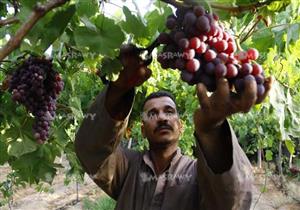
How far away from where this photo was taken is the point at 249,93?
1032 mm

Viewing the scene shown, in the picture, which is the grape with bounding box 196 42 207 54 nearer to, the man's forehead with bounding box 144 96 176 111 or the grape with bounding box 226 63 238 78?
the grape with bounding box 226 63 238 78

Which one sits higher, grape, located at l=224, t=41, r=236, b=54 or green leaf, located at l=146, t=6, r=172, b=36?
green leaf, located at l=146, t=6, r=172, b=36

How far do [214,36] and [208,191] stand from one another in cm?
61

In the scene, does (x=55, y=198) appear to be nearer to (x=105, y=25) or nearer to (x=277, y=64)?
(x=277, y=64)

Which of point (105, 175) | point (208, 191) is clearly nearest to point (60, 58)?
point (105, 175)

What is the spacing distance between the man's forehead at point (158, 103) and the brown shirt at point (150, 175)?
238mm

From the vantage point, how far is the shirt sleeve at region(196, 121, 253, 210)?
139 cm

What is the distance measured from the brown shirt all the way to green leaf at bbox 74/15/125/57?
18 centimetres

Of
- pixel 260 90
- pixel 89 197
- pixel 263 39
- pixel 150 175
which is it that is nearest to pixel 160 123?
pixel 150 175

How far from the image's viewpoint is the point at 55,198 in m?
11.6

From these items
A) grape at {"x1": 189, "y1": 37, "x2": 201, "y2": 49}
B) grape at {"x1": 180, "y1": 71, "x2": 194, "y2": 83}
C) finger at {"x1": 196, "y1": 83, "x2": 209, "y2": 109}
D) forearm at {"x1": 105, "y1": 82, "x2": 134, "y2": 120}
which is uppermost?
grape at {"x1": 189, "y1": 37, "x2": 201, "y2": 49}

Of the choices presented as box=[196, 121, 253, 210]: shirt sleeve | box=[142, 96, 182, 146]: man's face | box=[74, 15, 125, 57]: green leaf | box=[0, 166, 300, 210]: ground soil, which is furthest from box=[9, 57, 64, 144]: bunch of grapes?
box=[0, 166, 300, 210]: ground soil

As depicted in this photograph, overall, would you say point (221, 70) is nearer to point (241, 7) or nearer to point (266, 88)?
point (266, 88)

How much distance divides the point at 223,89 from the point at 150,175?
122 cm
